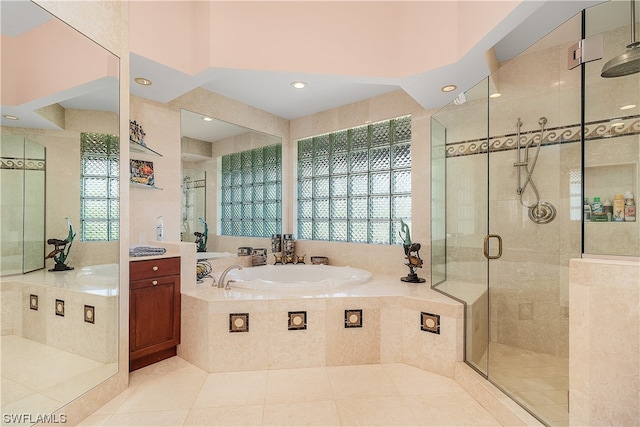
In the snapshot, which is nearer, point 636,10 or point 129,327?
point 636,10

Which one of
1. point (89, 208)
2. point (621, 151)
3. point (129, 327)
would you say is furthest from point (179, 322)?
point (621, 151)

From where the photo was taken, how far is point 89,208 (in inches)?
66.0

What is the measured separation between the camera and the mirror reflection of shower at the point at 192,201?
2.95 metres

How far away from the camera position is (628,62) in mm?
1711

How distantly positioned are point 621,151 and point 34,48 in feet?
11.0

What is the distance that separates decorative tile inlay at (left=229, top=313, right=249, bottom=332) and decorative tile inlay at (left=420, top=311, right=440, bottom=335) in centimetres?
130

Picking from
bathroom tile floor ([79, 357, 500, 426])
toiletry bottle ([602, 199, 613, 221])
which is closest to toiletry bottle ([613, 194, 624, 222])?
toiletry bottle ([602, 199, 613, 221])

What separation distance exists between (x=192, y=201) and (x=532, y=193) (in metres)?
3.05

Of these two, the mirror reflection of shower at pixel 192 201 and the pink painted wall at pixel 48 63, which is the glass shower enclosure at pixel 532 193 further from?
the pink painted wall at pixel 48 63

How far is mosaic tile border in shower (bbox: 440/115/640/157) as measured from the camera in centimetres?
192

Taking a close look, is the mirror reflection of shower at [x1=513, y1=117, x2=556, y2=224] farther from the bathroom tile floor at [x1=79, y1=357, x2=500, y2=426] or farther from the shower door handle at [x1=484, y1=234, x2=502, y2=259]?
the bathroom tile floor at [x1=79, y1=357, x2=500, y2=426]

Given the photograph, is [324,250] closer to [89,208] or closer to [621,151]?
[89,208]

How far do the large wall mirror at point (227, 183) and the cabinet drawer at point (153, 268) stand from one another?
2.24ft

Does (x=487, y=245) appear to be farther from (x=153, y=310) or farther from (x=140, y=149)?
(x=140, y=149)
